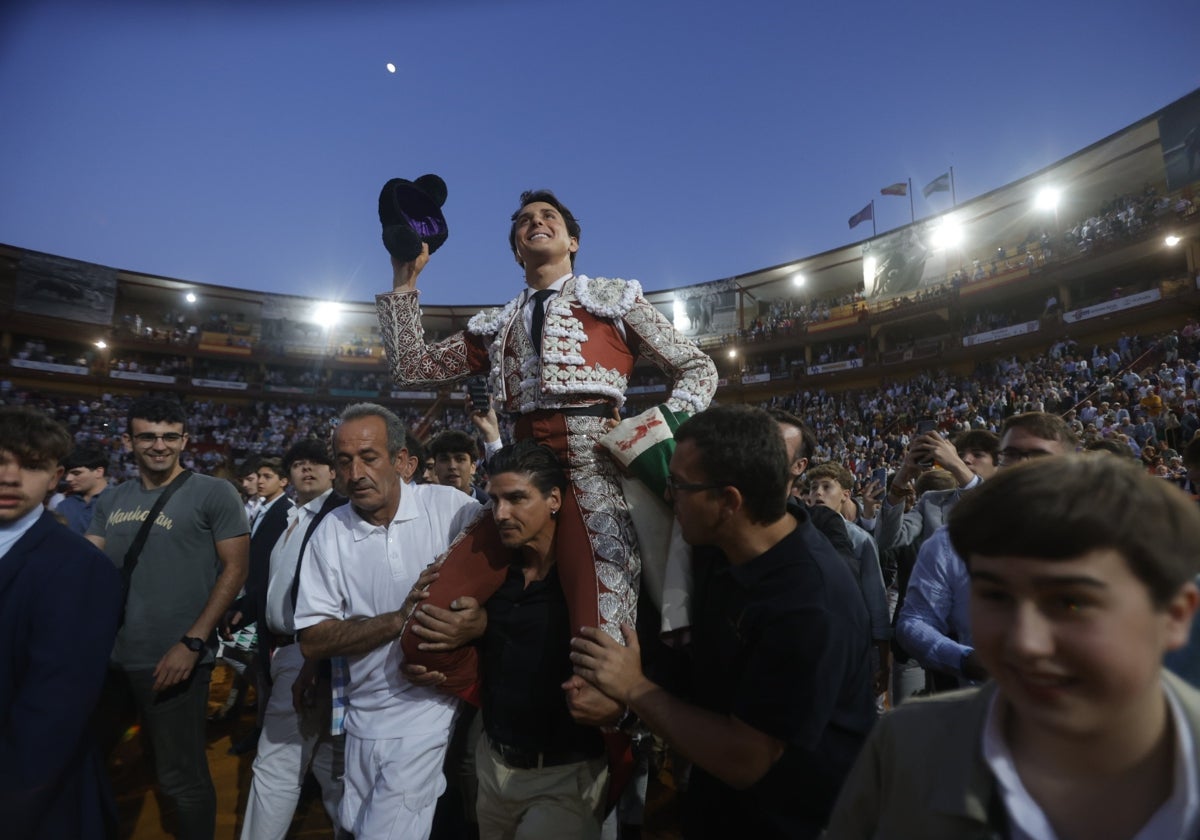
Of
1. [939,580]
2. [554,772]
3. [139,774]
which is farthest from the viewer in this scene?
[139,774]

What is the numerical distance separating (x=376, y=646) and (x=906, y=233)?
89.1 feet

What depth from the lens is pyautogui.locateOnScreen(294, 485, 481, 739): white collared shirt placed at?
216 centimetres

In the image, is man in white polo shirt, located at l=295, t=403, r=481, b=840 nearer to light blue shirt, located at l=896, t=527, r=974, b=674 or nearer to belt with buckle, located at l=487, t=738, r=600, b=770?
belt with buckle, located at l=487, t=738, r=600, b=770

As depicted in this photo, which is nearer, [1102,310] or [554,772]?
[554,772]

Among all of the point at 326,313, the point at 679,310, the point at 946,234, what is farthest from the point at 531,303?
the point at 326,313

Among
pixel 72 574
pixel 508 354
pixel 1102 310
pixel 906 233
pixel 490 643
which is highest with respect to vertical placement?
pixel 906 233

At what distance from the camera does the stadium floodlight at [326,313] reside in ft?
106

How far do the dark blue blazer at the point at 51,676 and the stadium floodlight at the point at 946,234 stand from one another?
27.6 meters

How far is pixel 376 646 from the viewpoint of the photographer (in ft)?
7.00

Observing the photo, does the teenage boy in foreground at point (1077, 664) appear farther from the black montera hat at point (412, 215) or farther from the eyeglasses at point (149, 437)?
the eyeglasses at point (149, 437)

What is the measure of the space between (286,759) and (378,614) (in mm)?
1100

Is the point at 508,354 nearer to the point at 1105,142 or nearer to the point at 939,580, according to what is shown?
the point at 939,580

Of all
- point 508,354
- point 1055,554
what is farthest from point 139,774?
point 1055,554

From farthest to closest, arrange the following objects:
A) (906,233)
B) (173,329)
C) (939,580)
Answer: (173,329) → (906,233) → (939,580)
